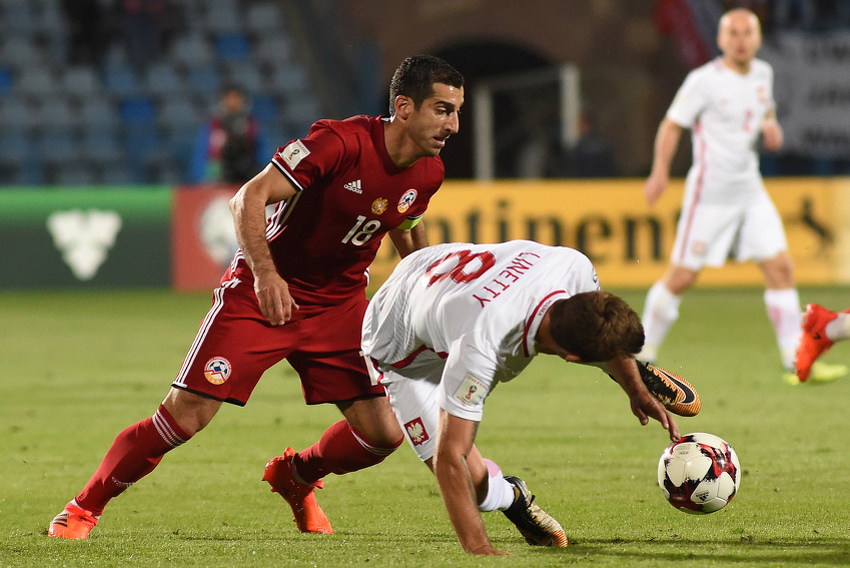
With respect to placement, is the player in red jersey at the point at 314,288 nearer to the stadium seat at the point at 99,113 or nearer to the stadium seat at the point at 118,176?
the stadium seat at the point at 118,176

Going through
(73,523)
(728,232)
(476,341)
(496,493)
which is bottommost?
(728,232)

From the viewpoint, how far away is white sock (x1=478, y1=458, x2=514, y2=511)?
4.42 m

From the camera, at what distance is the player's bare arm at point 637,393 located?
4406mm

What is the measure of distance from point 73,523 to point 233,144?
10.5m

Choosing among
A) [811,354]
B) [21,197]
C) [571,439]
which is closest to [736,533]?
[571,439]

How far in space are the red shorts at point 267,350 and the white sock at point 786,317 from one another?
4556 millimetres

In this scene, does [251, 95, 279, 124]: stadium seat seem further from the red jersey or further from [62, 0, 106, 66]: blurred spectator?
the red jersey

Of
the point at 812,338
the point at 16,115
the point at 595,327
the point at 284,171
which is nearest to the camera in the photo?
the point at 595,327

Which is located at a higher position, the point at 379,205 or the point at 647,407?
the point at 379,205

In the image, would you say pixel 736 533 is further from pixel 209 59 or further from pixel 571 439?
pixel 209 59

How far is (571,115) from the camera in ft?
66.2

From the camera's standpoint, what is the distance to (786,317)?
8930 millimetres

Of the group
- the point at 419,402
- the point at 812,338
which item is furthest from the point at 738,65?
the point at 419,402

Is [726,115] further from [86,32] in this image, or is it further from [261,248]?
[86,32]
